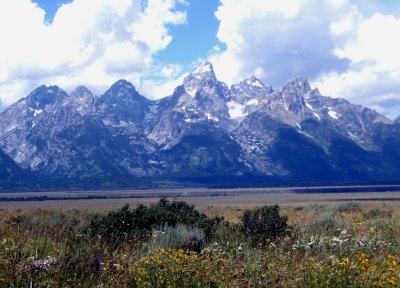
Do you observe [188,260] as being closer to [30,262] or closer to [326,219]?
[30,262]

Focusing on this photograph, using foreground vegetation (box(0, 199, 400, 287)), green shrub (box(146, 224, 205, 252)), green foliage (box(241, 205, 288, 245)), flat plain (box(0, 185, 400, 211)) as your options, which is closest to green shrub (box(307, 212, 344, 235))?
green foliage (box(241, 205, 288, 245))

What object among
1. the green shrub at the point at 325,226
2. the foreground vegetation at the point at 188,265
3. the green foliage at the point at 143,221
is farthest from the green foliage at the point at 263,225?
the foreground vegetation at the point at 188,265

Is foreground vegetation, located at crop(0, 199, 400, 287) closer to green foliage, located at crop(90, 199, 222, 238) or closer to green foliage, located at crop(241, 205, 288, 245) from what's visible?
green foliage, located at crop(90, 199, 222, 238)

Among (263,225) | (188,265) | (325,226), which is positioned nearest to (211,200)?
(325,226)

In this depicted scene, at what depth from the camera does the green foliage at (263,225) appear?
16.2 m

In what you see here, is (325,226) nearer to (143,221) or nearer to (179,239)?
(143,221)

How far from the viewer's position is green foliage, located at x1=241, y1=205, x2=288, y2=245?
1619 centimetres

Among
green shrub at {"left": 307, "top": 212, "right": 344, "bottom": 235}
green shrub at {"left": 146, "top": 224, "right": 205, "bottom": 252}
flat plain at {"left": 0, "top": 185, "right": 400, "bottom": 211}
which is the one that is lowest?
flat plain at {"left": 0, "top": 185, "right": 400, "bottom": 211}

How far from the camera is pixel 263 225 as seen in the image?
55.5ft

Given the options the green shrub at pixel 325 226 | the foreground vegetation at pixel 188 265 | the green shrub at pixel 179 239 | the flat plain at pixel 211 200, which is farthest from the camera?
the flat plain at pixel 211 200

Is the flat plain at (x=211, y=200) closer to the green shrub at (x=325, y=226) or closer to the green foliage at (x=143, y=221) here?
the green shrub at (x=325, y=226)

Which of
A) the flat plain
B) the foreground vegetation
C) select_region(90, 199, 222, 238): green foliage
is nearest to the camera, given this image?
the foreground vegetation

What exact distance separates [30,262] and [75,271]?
83cm

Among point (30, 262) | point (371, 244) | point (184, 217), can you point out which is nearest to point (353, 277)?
point (371, 244)
